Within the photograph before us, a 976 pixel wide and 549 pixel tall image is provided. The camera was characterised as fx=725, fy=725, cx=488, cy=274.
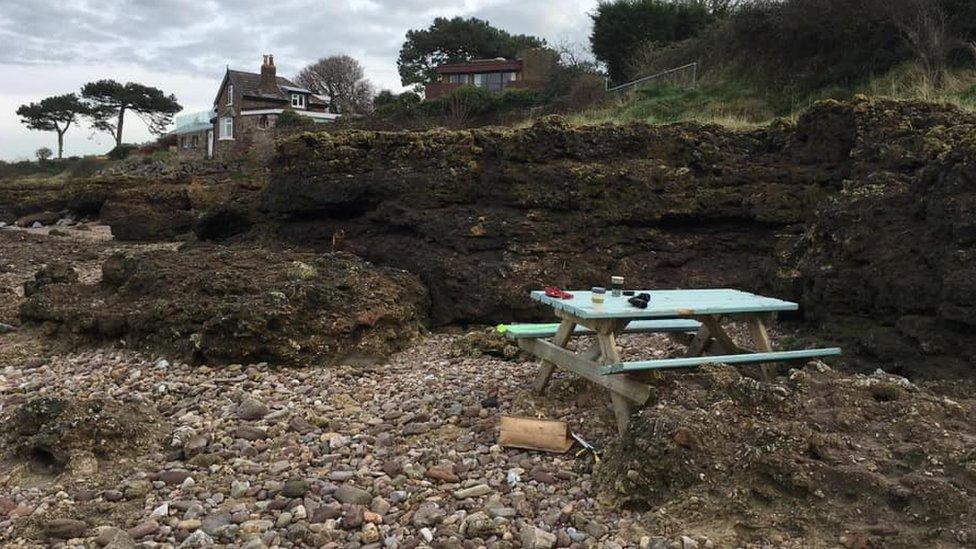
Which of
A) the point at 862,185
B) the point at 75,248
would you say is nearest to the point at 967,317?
the point at 862,185

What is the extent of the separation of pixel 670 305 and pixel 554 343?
2.89 feet

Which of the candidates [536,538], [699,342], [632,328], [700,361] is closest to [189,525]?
[536,538]

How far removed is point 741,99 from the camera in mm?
16438

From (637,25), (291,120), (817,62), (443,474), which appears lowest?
(443,474)

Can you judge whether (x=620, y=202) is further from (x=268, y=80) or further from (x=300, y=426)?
(x=268, y=80)

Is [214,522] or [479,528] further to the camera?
[214,522]

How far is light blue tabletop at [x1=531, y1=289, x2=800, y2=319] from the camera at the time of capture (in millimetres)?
4629

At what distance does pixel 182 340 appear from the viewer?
664 centimetres

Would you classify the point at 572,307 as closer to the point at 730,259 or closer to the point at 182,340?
the point at 182,340

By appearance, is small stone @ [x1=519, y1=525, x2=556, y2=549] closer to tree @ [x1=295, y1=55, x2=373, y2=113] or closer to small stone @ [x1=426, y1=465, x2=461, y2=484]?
small stone @ [x1=426, y1=465, x2=461, y2=484]

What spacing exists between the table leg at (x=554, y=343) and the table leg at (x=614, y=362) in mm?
442

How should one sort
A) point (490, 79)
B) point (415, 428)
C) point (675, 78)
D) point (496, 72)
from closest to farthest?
point (415, 428), point (675, 78), point (496, 72), point (490, 79)

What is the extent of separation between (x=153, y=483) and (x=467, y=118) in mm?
25302

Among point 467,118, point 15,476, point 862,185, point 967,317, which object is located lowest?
point 15,476
